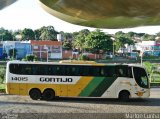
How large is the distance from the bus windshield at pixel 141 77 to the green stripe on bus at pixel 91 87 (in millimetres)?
1629

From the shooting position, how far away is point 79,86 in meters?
17.4

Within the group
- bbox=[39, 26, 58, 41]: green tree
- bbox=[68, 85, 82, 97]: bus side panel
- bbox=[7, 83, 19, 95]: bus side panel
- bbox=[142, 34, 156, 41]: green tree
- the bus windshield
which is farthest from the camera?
bbox=[142, 34, 156, 41]: green tree

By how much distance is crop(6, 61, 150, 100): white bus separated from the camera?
17177 millimetres

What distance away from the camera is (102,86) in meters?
17.6

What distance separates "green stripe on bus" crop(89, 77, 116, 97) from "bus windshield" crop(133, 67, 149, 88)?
1.09 metres

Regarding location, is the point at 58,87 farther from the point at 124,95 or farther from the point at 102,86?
the point at 124,95

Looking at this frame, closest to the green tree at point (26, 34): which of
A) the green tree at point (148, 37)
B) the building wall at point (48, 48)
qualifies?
the building wall at point (48, 48)

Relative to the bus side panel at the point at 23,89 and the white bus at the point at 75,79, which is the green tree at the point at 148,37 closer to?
the white bus at the point at 75,79

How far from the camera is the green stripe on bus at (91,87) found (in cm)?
1730

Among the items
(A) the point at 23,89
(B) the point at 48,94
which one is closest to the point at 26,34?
(B) the point at 48,94

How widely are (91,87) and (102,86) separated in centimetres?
53

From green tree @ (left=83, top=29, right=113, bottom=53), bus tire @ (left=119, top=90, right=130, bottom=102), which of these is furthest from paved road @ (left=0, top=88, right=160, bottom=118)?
green tree @ (left=83, top=29, right=113, bottom=53)

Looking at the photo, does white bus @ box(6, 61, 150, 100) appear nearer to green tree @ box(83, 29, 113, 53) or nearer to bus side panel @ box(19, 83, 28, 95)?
bus side panel @ box(19, 83, 28, 95)

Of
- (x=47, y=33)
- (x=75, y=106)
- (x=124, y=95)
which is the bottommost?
(x=75, y=106)
